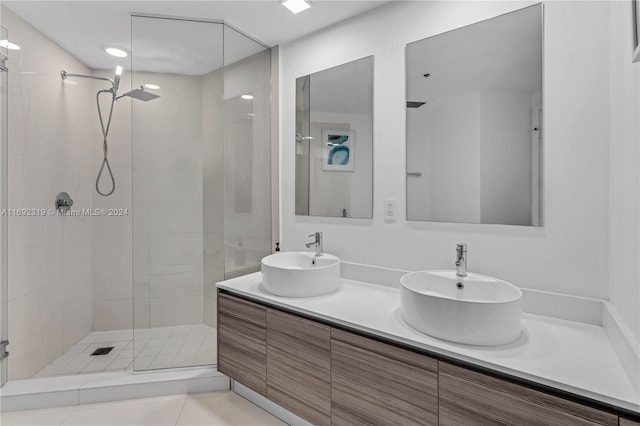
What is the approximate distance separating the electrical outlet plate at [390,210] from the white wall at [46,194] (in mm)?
2314

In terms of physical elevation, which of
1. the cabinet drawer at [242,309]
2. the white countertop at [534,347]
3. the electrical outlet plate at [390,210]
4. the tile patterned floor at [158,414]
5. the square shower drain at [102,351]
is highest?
the electrical outlet plate at [390,210]

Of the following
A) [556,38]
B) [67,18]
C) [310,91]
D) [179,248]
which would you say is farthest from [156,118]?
[556,38]

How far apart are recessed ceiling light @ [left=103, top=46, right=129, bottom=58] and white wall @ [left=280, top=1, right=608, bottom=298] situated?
5.16ft

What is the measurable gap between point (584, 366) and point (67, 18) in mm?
3151

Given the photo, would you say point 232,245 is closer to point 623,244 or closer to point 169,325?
point 169,325

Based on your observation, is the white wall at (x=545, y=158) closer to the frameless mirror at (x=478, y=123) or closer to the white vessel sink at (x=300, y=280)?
the frameless mirror at (x=478, y=123)

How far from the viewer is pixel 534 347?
1.03 m

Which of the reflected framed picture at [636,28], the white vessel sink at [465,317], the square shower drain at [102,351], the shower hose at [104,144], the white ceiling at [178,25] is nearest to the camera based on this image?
the reflected framed picture at [636,28]

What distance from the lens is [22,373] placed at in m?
A: 1.95

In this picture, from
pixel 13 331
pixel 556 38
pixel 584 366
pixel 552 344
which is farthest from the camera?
pixel 13 331

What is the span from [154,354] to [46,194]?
4.61ft

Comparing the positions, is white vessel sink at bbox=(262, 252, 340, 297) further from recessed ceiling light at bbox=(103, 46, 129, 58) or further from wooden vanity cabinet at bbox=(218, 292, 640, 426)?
recessed ceiling light at bbox=(103, 46, 129, 58)

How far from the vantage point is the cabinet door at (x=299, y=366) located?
52.9 inches

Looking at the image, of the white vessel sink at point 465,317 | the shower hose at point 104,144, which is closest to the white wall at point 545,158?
the white vessel sink at point 465,317
